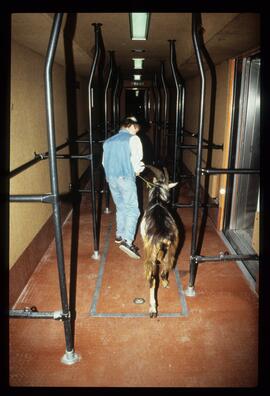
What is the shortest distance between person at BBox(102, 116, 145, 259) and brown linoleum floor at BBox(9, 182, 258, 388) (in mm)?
547

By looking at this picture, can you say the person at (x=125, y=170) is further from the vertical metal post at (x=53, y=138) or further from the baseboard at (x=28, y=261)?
the vertical metal post at (x=53, y=138)

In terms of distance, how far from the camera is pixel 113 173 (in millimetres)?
4199

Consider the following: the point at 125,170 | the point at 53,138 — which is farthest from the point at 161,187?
the point at 53,138

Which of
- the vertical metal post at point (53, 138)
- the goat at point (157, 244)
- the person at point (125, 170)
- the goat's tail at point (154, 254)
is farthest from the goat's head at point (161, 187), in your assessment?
the vertical metal post at point (53, 138)

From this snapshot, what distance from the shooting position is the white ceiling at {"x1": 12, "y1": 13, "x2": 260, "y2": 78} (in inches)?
102

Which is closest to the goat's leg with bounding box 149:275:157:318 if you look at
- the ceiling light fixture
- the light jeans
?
the light jeans

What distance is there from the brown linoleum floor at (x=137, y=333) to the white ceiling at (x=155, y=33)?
2792mm

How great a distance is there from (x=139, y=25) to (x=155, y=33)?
0.58 meters

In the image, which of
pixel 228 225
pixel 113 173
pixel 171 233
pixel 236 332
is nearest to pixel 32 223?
pixel 113 173

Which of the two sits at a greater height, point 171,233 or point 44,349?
point 171,233

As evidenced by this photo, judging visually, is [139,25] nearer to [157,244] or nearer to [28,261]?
[157,244]
